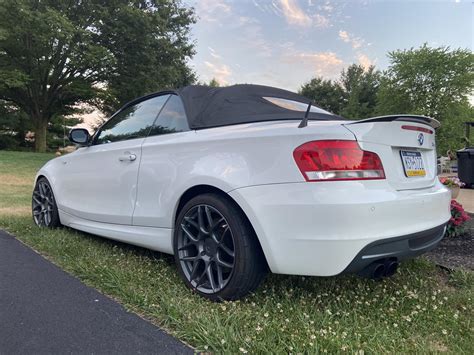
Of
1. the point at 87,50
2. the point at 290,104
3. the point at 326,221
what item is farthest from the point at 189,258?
the point at 87,50

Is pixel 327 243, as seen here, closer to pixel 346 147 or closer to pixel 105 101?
pixel 346 147

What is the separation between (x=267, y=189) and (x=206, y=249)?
26.2 inches

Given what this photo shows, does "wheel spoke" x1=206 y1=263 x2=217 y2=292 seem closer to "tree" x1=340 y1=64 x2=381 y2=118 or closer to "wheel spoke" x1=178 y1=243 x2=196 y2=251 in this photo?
"wheel spoke" x1=178 y1=243 x2=196 y2=251

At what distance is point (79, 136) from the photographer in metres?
4.09

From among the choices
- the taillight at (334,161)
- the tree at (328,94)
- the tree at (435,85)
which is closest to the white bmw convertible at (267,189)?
the taillight at (334,161)

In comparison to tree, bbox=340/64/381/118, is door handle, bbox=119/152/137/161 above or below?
below

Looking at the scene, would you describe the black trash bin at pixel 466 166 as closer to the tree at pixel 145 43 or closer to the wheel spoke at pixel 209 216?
the wheel spoke at pixel 209 216

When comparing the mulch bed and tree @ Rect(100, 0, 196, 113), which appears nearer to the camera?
the mulch bed

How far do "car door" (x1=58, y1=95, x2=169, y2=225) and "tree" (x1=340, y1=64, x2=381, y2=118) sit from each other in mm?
35783

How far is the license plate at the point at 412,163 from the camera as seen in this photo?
2.41 metres

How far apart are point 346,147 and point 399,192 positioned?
1.42 feet

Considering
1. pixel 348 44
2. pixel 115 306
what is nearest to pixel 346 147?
pixel 115 306

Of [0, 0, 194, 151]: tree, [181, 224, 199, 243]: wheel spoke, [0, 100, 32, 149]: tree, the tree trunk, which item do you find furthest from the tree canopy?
[181, 224, 199, 243]: wheel spoke

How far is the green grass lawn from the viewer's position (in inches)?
78.0
